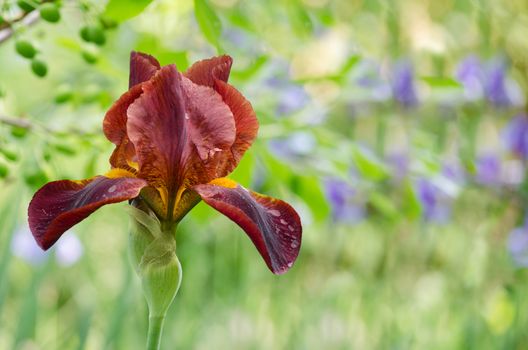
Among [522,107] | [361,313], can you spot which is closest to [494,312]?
[361,313]

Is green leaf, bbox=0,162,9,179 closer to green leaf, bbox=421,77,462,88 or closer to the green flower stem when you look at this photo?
the green flower stem

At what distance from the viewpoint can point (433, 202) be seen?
2.12 metres

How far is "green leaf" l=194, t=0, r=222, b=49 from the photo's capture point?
60 cm

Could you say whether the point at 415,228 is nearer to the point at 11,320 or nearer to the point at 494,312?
the point at 494,312

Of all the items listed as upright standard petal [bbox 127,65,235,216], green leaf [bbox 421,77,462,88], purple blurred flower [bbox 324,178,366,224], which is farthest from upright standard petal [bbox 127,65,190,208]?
purple blurred flower [bbox 324,178,366,224]

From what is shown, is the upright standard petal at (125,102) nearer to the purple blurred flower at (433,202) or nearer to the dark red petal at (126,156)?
the dark red petal at (126,156)

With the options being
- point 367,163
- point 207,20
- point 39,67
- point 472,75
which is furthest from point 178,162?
point 472,75

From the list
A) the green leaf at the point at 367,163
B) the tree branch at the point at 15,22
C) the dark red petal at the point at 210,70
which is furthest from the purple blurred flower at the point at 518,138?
the dark red petal at the point at 210,70

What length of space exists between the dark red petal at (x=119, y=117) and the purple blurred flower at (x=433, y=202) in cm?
151

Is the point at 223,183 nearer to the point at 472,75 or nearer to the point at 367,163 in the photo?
the point at 367,163

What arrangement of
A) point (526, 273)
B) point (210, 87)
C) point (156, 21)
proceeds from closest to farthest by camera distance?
point (210, 87), point (156, 21), point (526, 273)

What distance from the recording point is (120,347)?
1.54m

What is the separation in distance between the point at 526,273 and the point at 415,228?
560mm

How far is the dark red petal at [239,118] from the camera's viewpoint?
52 centimetres
